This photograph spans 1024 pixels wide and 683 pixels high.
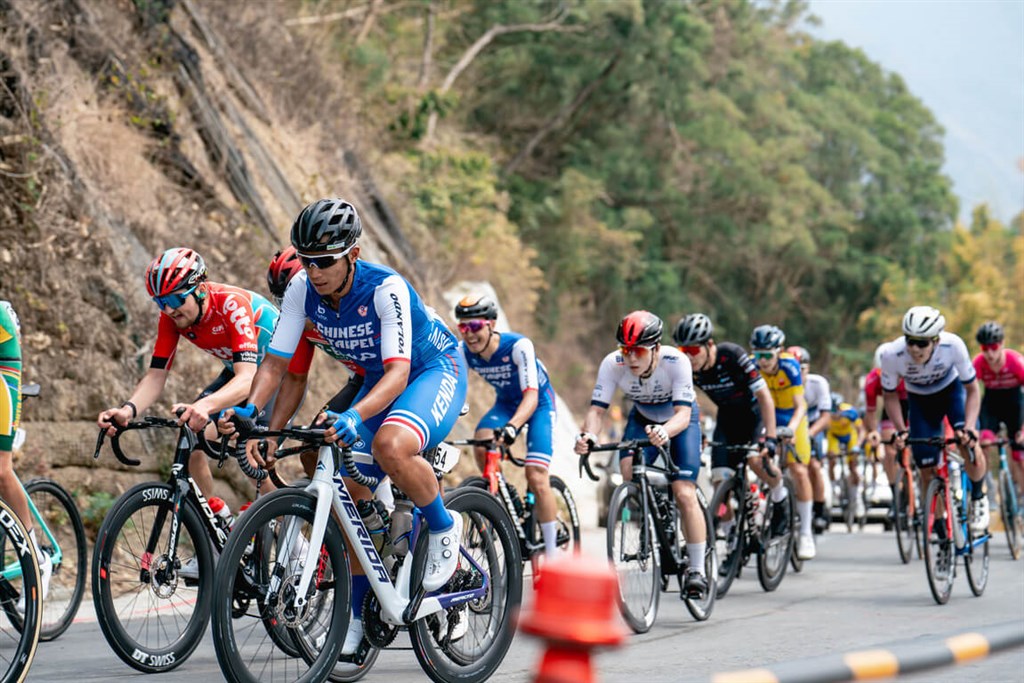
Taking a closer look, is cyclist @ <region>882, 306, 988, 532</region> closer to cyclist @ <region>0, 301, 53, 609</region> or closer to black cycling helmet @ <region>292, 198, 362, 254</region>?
black cycling helmet @ <region>292, 198, 362, 254</region>

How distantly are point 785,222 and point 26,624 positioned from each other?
40.5m

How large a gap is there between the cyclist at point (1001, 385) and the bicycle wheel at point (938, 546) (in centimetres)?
302

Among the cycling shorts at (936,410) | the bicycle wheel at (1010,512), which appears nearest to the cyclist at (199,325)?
the cycling shorts at (936,410)

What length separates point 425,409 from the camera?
6145mm

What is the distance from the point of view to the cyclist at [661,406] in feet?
30.5

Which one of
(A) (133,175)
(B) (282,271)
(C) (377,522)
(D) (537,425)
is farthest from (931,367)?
(A) (133,175)

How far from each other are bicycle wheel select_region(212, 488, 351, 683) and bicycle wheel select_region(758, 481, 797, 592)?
20.4 feet

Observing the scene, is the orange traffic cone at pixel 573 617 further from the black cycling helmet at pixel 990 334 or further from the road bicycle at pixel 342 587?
the black cycling helmet at pixel 990 334

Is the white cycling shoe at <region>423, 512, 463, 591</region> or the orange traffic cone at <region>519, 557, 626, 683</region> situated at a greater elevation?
the white cycling shoe at <region>423, 512, 463, 591</region>

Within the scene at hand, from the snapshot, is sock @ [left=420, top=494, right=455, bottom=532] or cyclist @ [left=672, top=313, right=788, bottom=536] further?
cyclist @ [left=672, top=313, right=788, bottom=536]

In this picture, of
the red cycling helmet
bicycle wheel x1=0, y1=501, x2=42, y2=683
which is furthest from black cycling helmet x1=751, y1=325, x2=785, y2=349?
bicycle wheel x1=0, y1=501, x2=42, y2=683

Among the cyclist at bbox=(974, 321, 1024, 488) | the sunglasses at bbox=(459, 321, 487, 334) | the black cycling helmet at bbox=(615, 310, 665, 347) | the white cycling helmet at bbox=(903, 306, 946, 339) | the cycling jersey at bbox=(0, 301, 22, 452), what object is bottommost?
the cycling jersey at bbox=(0, 301, 22, 452)

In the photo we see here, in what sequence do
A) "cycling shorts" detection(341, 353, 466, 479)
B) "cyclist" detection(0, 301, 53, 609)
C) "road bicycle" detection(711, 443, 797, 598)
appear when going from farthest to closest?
"road bicycle" detection(711, 443, 797, 598) < "cyclist" detection(0, 301, 53, 609) < "cycling shorts" detection(341, 353, 466, 479)

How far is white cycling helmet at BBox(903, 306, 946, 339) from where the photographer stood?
10867 millimetres
